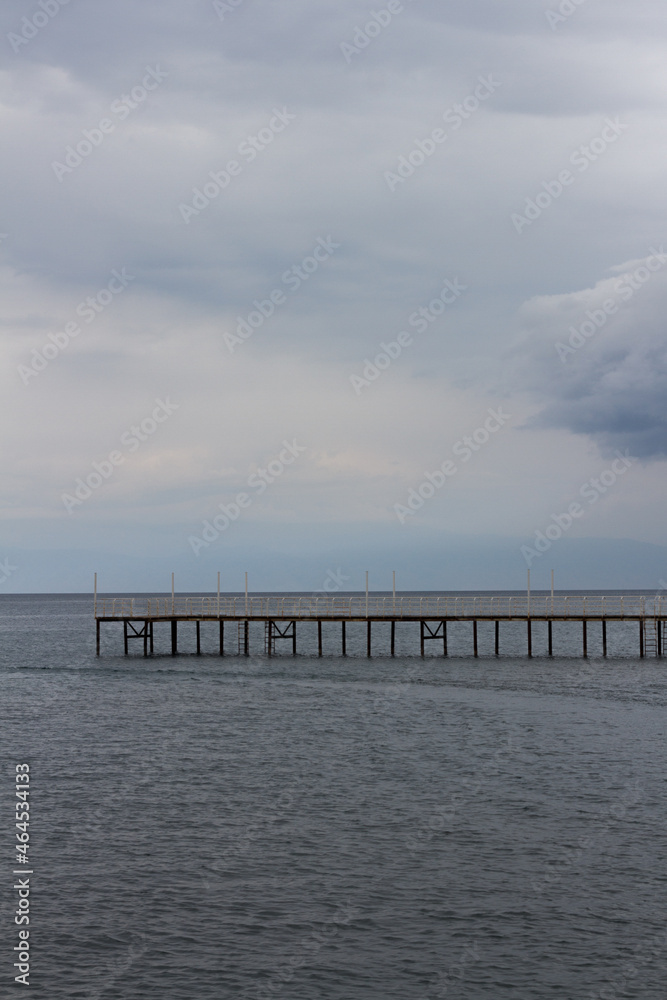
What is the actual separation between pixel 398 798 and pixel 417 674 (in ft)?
115

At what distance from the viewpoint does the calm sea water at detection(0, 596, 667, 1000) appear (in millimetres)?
17875

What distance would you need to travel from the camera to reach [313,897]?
69.2ft

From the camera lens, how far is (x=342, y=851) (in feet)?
79.0

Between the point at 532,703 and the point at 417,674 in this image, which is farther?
the point at 417,674

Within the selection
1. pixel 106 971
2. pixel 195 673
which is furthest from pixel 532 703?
pixel 106 971

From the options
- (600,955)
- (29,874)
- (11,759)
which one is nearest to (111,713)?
(11,759)

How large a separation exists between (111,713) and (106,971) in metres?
30.5

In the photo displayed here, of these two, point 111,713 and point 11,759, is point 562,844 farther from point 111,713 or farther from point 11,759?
point 111,713

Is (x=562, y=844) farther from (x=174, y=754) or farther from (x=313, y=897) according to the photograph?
(x=174, y=754)

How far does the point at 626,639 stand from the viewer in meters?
113

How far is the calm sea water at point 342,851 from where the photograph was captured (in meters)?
17.9

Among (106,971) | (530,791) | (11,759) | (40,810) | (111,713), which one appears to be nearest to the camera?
(106,971)

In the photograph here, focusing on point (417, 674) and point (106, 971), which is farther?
point (417, 674)

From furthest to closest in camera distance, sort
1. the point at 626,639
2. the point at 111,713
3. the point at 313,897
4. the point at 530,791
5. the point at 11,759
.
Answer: the point at 626,639 → the point at 111,713 → the point at 11,759 → the point at 530,791 → the point at 313,897
